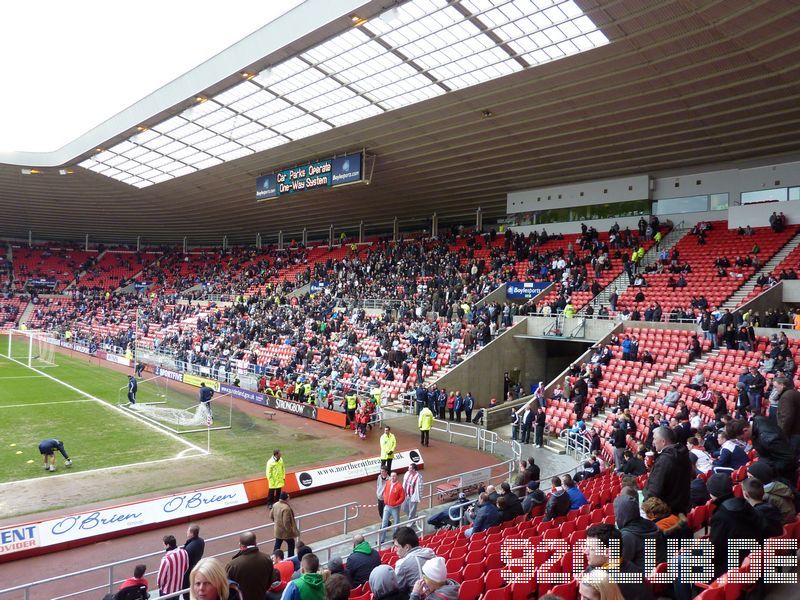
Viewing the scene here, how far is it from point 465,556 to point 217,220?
5203 centimetres

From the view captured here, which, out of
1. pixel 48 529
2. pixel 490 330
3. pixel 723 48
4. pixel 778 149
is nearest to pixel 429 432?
pixel 490 330

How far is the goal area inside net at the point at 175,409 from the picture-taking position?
21.2 m

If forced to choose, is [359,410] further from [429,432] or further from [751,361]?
[751,361]

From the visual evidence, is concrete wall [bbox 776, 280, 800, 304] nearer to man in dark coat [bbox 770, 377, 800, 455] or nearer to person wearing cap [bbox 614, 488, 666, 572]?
man in dark coat [bbox 770, 377, 800, 455]

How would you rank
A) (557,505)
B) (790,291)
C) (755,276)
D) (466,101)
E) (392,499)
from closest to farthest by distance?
(557,505)
(392,499)
(790,291)
(755,276)
(466,101)

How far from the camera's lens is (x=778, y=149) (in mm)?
27703

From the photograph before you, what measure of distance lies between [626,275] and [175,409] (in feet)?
69.9

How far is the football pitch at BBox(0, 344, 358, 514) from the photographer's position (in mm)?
14828

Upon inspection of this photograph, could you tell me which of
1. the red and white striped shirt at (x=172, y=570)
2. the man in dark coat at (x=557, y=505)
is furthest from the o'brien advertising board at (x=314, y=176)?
the red and white striped shirt at (x=172, y=570)

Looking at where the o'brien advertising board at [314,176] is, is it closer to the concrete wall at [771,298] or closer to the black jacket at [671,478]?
the concrete wall at [771,298]

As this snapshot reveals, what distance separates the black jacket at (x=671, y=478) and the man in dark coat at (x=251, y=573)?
353 centimetres

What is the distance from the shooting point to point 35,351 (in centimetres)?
4144

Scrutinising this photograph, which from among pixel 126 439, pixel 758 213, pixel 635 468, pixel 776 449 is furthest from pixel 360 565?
pixel 758 213

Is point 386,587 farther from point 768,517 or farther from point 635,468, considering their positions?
point 635,468
